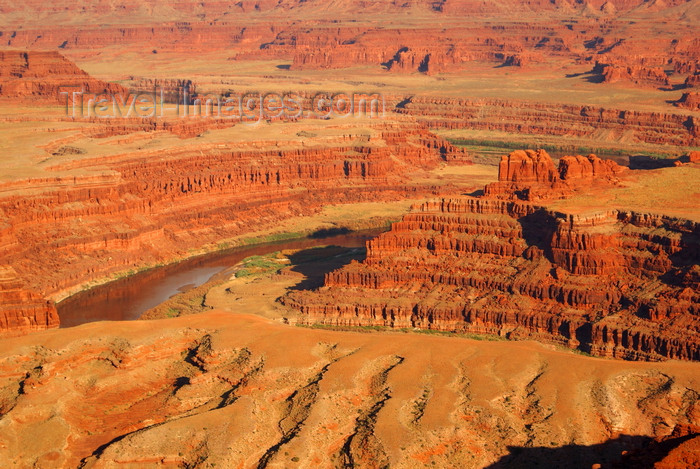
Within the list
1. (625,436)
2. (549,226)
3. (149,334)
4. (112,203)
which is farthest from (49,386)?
(112,203)

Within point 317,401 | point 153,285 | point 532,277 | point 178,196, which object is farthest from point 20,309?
point 178,196

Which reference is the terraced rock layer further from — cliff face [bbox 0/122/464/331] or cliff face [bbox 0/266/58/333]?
cliff face [bbox 0/122/464/331]

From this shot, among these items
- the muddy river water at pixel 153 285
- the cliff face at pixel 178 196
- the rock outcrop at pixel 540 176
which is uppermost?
the rock outcrop at pixel 540 176

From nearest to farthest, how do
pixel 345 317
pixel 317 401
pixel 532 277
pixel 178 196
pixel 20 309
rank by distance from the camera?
pixel 317 401
pixel 20 309
pixel 532 277
pixel 345 317
pixel 178 196

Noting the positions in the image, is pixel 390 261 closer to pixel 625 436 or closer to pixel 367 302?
pixel 367 302

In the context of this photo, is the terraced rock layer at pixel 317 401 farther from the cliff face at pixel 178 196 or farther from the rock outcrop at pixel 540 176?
the rock outcrop at pixel 540 176

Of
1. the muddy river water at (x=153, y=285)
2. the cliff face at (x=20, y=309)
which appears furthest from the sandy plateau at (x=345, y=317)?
the muddy river water at (x=153, y=285)

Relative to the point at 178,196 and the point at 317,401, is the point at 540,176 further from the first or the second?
the point at 178,196
